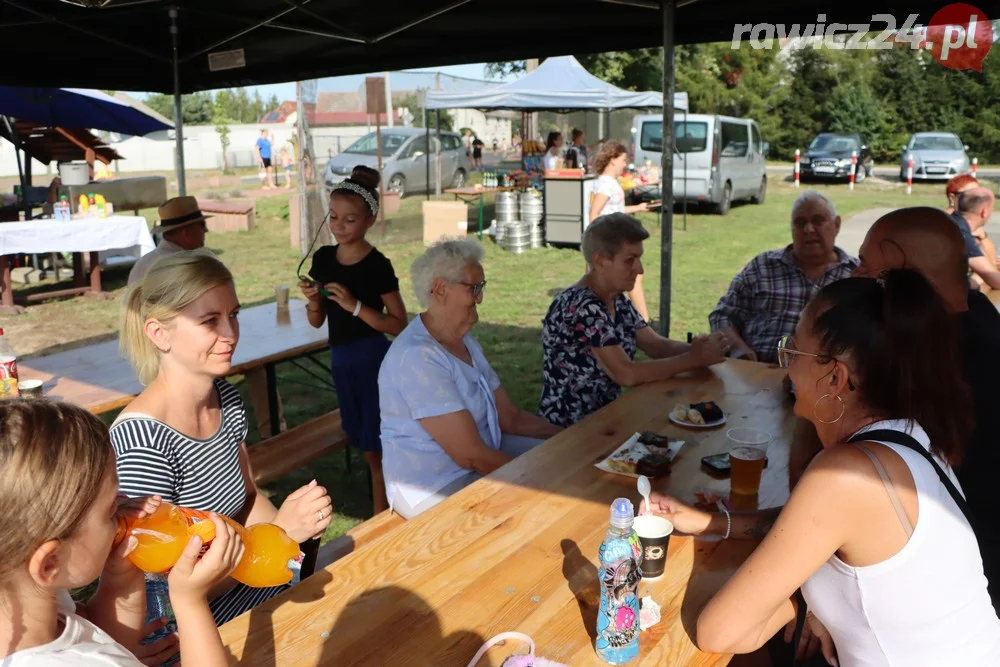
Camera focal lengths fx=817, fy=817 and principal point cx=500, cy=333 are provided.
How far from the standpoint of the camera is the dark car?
22.8 meters

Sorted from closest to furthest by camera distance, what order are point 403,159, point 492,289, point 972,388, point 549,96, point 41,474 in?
1. point 41,474
2. point 972,388
3. point 492,289
4. point 549,96
5. point 403,159

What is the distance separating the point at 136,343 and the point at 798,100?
35.2 metres

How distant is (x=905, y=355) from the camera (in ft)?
5.37

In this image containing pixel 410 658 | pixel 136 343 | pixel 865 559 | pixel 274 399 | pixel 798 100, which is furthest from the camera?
pixel 798 100

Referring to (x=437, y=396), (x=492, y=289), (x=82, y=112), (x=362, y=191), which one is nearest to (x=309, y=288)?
(x=362, y=191)

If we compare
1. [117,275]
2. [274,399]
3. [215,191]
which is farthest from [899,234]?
[215,191]

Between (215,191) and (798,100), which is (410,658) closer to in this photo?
(215,191)

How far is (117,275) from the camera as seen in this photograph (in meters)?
11.0

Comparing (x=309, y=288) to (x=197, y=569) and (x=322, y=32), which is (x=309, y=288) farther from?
(x=197, y=569)

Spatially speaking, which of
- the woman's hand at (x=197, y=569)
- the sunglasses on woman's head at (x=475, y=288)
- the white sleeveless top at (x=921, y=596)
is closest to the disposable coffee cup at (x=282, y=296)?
the sunglasses on woman's head at (x=475, y=288)

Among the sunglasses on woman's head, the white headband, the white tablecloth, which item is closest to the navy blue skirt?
the white headband

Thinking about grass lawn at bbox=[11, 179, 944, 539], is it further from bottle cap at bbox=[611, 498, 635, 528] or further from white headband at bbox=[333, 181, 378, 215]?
bottle cap at bbox=[611, 498, 635, 528]

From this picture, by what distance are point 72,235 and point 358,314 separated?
6201 millimetres

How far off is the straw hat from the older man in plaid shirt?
2995 mm
